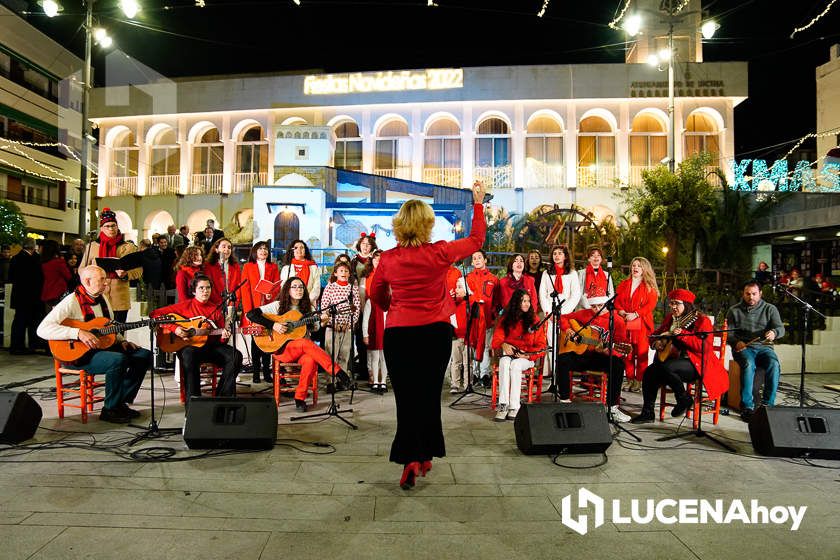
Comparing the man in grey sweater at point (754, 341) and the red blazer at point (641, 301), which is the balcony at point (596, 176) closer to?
the man in grey sweater at point (754, 341)

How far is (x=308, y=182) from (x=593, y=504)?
12.0 meters

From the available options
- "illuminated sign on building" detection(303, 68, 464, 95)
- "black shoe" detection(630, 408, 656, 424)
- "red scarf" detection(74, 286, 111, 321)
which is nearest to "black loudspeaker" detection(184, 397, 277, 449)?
"red scarf" detection(74, 286, 111, 321)

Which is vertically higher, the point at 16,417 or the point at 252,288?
the point at 252,288

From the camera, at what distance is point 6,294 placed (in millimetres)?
10203

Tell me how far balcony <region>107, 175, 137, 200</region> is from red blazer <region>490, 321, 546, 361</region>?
23.7m

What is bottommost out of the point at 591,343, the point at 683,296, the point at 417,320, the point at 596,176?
the point at 591,343

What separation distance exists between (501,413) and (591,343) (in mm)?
1292

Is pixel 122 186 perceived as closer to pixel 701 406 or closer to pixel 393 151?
pixel 393 151

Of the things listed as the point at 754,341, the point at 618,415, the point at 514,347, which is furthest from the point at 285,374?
Answer: the point at 754,341

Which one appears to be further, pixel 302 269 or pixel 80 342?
pixel 302 269

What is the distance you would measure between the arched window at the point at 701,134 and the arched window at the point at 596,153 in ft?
10.0

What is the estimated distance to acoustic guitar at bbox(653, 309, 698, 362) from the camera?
5512 mm

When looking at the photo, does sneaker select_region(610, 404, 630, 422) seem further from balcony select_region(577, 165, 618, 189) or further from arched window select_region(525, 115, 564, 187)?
balcony select_region(577, 165, 618, 189)

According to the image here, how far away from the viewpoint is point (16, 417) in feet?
14.6
